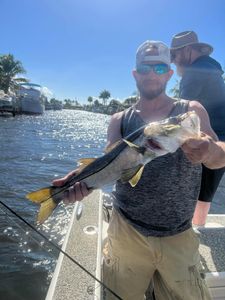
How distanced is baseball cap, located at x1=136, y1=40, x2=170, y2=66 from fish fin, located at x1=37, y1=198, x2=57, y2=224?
1.66 m

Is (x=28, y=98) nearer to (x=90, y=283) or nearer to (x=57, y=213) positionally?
(x=57, y=213)

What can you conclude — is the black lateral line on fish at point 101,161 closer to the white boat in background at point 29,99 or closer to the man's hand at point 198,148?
the man's hand at point 198,148

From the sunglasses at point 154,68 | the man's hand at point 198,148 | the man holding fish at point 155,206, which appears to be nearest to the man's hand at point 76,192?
the man holding fish at point 155,206

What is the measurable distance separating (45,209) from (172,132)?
1.24 metres

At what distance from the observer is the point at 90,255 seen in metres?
3.23

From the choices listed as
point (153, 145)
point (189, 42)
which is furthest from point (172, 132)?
point (189, 42)

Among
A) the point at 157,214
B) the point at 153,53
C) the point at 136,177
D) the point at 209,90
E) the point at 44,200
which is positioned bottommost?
the point at 157,214

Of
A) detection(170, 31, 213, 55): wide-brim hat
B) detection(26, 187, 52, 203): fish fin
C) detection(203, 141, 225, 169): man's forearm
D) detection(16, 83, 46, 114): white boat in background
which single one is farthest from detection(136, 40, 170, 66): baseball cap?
detection(16, 83, 46, 114): white boat in background

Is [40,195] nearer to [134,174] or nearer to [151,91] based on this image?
[134,174]

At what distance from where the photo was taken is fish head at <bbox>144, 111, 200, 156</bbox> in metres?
2.37

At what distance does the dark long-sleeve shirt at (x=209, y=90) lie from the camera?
4.34 m

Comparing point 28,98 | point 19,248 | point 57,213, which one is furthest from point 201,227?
point 28,98

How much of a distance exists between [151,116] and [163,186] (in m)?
0.74

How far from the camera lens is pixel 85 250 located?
3320mm
